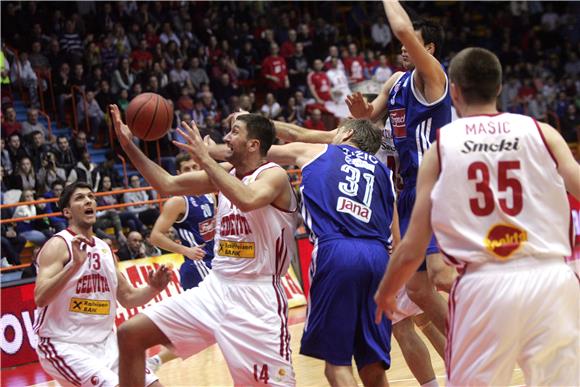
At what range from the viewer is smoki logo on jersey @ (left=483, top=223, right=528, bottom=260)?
13.3ft

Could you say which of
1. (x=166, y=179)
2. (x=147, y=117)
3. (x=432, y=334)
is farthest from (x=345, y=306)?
(x=147, y=117)

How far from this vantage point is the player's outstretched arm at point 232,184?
16.7 feet

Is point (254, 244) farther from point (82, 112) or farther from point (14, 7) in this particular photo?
point (14, 7)

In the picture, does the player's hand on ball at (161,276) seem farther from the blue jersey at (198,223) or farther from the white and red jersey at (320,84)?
the white and red jersey at (320,84)

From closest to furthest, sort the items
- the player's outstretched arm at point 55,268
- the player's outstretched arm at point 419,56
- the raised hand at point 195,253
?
the player's outstretched arm at point 419,56 → the player's outstretched arm at point 55,268 → the raised hand at point 195,253

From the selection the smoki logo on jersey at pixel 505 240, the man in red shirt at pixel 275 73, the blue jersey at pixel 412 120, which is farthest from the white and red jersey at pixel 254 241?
the man in red shirt at pixel 275 73

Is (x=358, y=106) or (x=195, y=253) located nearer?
(x=358, y=106)

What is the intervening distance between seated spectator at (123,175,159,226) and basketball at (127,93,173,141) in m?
7.01

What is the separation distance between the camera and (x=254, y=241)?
5.43 meters

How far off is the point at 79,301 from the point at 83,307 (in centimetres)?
5

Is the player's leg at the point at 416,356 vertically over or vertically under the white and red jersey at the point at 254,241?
under

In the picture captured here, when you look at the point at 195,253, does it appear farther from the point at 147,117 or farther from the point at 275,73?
the point at 275,73

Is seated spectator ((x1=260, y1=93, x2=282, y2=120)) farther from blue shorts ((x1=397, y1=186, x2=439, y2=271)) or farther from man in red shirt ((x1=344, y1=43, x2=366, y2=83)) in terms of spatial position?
blue shorts ((x1=397, y1=186, x2=439, y2=271))

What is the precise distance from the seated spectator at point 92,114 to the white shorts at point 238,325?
1148 centimetres
